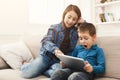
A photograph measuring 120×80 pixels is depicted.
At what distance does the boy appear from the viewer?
1.74 m

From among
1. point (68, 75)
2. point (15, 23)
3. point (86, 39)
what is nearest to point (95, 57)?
point (86, 39)

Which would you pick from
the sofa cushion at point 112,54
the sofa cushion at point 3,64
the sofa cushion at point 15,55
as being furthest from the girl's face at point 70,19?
the sofa cushion at point 3,64

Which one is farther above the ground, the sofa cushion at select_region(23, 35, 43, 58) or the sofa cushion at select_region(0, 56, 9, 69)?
the sofa cushion at select_region(23, 35, 43, 58)

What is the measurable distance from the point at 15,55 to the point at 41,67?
0.44m

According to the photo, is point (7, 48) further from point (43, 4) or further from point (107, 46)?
point (43, 4)

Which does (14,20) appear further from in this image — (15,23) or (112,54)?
(112,54)

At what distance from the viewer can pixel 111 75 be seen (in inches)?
73.4

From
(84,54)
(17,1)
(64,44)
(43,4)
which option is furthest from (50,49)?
(43,4)

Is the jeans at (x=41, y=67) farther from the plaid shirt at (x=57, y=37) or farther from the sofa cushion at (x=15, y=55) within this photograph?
the sofa cushion at (x=15, y=55)

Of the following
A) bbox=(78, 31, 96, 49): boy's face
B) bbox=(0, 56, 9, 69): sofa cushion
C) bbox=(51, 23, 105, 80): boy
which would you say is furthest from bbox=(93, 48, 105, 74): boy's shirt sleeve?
bbox=(0, 56, 9, 69): sofa cushion

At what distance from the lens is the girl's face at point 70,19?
2104mm

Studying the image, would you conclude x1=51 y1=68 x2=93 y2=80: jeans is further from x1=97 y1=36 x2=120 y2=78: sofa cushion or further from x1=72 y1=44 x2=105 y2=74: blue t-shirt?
x1=97 y1=36 x2=120 y2=78: sofa cushion

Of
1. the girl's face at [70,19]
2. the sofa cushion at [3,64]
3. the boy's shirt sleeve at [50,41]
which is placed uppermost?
the girl's face at [70,19]

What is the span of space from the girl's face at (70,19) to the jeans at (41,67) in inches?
14.5
